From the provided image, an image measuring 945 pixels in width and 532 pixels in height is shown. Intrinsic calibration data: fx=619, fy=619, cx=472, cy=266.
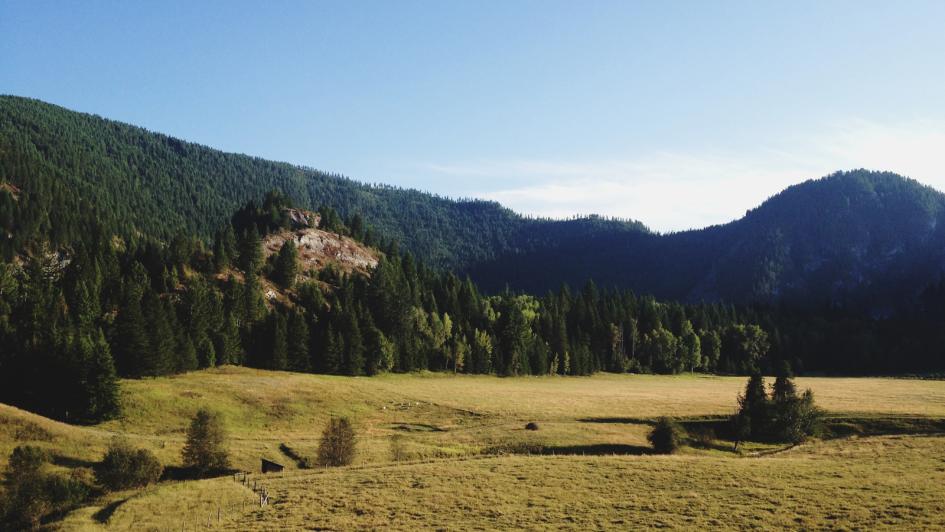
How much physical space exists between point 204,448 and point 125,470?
6447mm

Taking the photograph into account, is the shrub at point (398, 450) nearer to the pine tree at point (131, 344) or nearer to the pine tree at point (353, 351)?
the pine tree at point (131, 344)

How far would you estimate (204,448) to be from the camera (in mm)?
54062

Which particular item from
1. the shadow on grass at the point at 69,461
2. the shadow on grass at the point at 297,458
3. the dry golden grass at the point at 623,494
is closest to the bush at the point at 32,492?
the shadow on grass at the point at 69,461

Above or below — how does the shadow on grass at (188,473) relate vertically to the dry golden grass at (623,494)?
below

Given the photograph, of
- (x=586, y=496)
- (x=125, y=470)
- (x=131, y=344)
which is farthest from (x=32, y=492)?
(x=131, y=344)

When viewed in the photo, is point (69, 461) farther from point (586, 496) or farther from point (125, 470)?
point (586, 496)

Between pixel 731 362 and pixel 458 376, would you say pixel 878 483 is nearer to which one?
pixel 458 376

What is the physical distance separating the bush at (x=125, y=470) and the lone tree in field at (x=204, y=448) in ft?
10.2

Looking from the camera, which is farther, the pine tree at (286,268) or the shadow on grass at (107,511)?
the pine tree at (286,268)

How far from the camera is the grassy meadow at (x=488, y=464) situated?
36.6 meters

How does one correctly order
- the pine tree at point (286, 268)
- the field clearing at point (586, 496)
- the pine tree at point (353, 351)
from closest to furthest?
the field clearing at point (586, 496)
the pine tree at point (353, 351)
the pine tree at point (286, 268)

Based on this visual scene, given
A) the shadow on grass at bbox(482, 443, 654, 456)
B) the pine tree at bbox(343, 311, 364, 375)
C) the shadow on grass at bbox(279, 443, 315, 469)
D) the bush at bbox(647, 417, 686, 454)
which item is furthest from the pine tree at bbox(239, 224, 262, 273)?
the bush at bbox(647, 417, 686, 454)

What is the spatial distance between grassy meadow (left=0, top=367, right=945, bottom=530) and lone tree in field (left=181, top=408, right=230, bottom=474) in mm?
2662

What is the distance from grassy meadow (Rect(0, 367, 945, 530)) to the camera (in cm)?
3662
